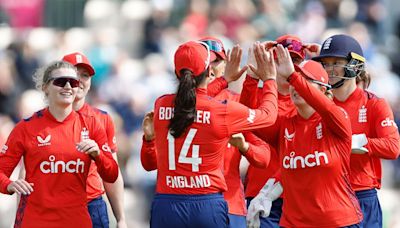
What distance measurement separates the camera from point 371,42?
1839cm

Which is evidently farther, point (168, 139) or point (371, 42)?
point (371, 42)

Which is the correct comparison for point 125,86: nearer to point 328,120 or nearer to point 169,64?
point 169,64

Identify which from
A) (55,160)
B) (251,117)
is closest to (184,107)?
(251,117)

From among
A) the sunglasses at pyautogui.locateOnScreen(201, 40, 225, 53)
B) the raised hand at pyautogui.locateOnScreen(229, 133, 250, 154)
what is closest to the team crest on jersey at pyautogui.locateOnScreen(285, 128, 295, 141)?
the raised hand at pyautogui.locateOnScreen(229, 133, 250, 154)

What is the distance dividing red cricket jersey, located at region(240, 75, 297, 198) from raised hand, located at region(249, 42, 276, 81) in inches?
17.4

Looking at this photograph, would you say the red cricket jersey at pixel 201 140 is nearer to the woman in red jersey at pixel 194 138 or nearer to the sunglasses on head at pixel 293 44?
the woman in red jersey at pixel 194 138

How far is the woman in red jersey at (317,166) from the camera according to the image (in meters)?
9.09

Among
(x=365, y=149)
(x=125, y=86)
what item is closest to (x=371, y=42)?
(x=125, y=86)

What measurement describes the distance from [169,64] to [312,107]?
958cm

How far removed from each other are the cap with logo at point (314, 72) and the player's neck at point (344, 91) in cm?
91

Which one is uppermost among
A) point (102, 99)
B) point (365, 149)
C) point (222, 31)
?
point (222, 31)

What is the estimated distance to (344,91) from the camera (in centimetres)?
1028

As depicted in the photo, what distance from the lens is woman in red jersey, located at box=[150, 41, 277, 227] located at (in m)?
8.99

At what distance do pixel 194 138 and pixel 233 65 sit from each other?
34.6 inches
